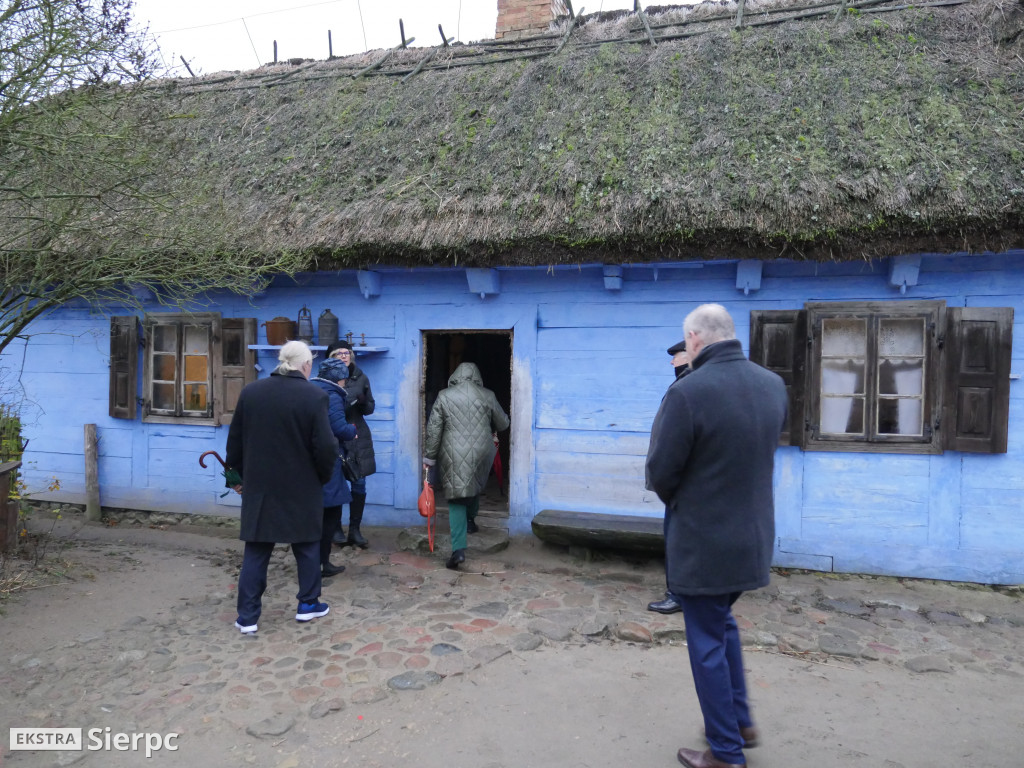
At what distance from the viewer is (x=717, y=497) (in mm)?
2477

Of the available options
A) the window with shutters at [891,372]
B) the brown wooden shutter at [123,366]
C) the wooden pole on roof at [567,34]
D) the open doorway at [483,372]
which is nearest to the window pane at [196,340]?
the brown wooden shutter at [123,366]

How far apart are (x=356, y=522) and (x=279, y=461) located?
188 cm

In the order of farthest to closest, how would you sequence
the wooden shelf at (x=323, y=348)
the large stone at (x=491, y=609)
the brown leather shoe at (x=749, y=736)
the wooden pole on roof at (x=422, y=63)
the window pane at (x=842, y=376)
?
1. the wooden pole on roof at (x=422, y=63)
2. the wooden shelf at (x=323, y=348)
3. the window pane at (x=842, y=376)
4. the large stone at (x=491, y=609)
5. the brown leather shoe at (x=749, y=736)

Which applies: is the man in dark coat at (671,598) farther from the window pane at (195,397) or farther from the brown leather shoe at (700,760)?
the window pane at (195,397)

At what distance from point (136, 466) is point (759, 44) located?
23.5 feet

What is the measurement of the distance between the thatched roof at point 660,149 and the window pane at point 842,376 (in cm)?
85

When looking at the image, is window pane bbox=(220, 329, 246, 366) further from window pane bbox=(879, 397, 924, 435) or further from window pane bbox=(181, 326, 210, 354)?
window pane bbox=(879, 397, 924, 435)

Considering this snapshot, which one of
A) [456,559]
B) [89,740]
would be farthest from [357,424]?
[89,740]

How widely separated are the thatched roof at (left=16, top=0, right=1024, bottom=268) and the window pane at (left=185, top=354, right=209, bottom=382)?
4.95ft

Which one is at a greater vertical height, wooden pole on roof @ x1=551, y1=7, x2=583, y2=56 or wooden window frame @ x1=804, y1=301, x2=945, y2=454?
wooden pole on roof @ x1=551, y1=7, x2=583, y2=56

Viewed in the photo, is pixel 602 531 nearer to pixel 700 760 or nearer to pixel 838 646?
pixel 838 646

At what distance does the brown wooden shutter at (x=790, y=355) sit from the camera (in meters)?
5.12

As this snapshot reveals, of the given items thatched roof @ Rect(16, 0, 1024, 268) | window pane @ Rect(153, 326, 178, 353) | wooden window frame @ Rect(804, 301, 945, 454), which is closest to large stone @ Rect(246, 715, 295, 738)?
thatched roof @ Rect(16, 0, 1024, 268)

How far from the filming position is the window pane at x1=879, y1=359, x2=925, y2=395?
16.6 feet
